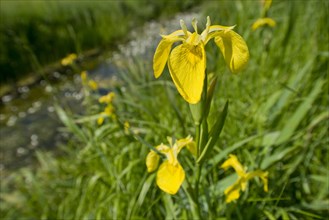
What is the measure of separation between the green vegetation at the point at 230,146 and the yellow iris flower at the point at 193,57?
0.30m

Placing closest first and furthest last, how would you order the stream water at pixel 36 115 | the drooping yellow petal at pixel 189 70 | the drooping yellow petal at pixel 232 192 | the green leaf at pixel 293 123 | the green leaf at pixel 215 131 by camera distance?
the drooping yellow petal at pixel 189 70
the green leaf at pixel 215 131
the drooping yellow petal at pixel 232 192
the green leaf at pixel 293 123
the stream water at pixel 36 115

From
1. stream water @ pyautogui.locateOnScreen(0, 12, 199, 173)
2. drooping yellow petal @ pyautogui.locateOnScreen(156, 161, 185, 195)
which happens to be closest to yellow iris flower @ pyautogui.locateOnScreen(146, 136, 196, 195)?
drooping yellow petal @ pyautogui.locateOnScreen(156, 161, 185, 195)

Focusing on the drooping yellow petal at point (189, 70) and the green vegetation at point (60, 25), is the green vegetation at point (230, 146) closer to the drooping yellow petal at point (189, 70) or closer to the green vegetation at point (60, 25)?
the drooping yellow petal at point (189, 70)

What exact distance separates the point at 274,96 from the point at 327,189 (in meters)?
0.56

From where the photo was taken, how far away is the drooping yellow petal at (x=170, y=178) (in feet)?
3.09

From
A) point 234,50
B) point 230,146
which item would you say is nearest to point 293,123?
point 230,146

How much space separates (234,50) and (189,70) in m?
0.12

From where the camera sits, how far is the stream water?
4.01 meters

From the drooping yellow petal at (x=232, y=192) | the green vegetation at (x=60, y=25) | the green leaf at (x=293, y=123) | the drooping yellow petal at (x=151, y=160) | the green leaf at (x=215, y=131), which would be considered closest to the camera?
the green leaf at (x=215, y=131)

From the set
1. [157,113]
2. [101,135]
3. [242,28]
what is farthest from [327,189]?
[242,28]

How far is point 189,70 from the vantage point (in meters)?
0.78

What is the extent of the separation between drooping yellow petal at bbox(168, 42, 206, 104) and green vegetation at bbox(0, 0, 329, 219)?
1.03 feet

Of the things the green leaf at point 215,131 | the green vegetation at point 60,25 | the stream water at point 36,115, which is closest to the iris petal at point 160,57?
the green leaf at point 215,131

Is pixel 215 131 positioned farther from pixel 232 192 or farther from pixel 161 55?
pixel 232 192
